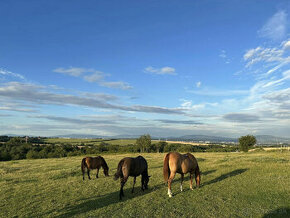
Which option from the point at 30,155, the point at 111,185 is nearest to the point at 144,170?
the point at 111,185

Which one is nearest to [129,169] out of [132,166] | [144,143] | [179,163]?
[132,166]

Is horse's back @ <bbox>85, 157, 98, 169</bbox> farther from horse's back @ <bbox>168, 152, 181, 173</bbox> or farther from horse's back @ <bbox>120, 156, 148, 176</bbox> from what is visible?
horse's back @ <bbox>168, 152, 181, 173</bbox>

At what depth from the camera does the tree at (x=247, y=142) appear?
71.8 metres

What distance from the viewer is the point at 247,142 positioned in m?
71.8

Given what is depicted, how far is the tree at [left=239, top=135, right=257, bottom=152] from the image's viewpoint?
71844mm

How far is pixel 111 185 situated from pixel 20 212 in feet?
19.2

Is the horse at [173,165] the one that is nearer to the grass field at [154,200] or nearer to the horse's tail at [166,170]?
the horse's tail at [166,170]

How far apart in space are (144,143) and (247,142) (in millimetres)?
42935

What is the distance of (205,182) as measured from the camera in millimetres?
13453

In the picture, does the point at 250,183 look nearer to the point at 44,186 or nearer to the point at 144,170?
the point at 144,170

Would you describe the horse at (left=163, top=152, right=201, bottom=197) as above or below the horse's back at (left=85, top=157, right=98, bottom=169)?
above

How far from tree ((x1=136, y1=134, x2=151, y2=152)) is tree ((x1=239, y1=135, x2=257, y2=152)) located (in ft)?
129

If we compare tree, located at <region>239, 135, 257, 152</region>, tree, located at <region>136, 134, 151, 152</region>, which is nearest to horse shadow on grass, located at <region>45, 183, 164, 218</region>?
tree, located at <region>239, 135, 257, 152</region>

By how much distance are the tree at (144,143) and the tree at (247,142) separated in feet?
129
